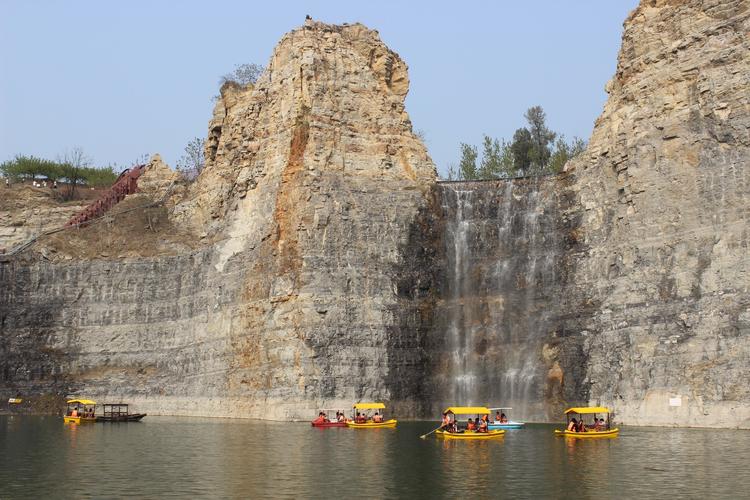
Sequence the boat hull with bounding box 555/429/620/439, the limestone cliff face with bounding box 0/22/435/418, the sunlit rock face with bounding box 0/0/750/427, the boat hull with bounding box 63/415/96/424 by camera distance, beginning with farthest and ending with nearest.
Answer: the boat hull with bounding box 63/415/96/424
the limestone cliff face with bounding box 0/22/435/418
the sunlit rock face with bounding box 0/0/750/427
the boat hull with bounding box 555/429/620/439

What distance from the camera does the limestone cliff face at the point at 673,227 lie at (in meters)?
48.1

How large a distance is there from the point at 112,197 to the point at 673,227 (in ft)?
160

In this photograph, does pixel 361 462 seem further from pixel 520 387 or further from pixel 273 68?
pixel 273 68

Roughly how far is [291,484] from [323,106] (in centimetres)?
3867

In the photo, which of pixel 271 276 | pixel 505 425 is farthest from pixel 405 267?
pixel 505 425

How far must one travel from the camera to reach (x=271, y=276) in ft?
203

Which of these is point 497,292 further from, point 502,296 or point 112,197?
point 112,197

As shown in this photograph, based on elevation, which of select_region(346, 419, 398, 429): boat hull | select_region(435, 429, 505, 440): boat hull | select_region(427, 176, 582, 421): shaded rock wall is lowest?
select_region(435, 429, 505, 440): boat hull

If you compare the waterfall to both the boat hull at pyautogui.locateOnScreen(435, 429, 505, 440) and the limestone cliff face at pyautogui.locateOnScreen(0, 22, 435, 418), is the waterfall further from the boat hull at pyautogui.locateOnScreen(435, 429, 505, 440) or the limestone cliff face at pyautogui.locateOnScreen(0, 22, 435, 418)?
the boat hull at pyautogui.locateOnScreen(435, 429, 505, 440)

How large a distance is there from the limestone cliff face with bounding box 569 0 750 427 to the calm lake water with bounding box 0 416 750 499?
3.16 m

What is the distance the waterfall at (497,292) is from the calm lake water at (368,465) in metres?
9.44

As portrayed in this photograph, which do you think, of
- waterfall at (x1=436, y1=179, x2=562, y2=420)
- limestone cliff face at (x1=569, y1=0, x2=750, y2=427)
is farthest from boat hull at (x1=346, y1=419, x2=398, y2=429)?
limestone cliff face at (x1=569, y1=0, x2=750, y2=427)

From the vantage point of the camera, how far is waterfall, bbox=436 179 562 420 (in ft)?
195

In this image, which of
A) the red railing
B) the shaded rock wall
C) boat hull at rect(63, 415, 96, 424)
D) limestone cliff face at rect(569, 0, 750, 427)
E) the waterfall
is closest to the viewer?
limestone cliff face at rect(569, 0, 750, 427)
